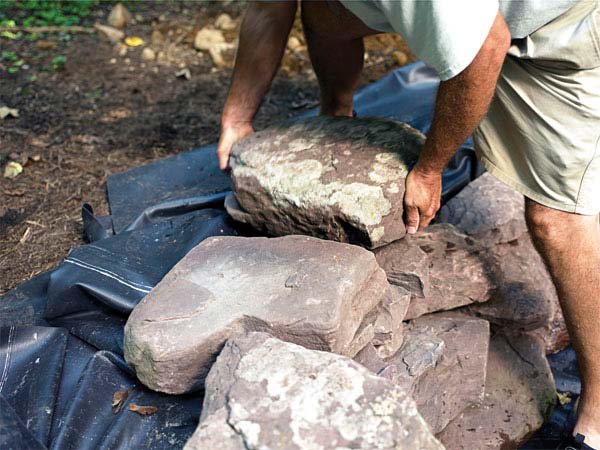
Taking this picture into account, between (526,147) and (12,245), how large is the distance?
222 cm

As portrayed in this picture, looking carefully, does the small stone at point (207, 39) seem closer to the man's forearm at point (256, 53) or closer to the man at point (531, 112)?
the man's forearm at point (256, 53)

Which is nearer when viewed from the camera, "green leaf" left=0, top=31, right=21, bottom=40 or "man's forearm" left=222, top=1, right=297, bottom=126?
"man's forearm" left=222, top=1, right=297, bottom=126

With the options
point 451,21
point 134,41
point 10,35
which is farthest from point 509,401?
point 10,35

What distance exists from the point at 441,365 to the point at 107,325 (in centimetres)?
114

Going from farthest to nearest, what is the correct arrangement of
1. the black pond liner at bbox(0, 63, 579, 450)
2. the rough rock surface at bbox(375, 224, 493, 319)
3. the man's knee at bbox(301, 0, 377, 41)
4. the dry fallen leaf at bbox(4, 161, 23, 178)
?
the dry fallen leaf at bbox(4, 161, 23, 178)
the man's knee at bbox(301, 0, 377, 41)
the rough rock surface at bbox(375, 224, 493, 319)
the black pond liner at bbox(0, 63, 579, 450)

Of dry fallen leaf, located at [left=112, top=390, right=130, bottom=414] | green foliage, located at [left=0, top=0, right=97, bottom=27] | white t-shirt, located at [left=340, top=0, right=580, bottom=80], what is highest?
white t-shirt, located at [left=340, top=0, right=580, bottom=80]

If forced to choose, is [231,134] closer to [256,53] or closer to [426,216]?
[256,53]

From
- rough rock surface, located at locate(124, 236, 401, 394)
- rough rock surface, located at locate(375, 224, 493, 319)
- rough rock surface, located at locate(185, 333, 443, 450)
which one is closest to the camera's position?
rough rock surface, located at locate(185, 333, 443, 450)

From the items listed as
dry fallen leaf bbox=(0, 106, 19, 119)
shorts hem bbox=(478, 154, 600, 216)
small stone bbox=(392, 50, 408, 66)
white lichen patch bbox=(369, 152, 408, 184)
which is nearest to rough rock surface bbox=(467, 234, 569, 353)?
shorts hem bbox=(478, 154, 600, 216)

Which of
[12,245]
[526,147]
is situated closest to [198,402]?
[526,147]

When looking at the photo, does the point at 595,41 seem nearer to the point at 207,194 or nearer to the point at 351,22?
the point at 351,22

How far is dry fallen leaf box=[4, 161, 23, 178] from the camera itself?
3684 millimetres

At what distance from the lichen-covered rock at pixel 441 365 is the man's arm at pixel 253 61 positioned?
40.5 inches

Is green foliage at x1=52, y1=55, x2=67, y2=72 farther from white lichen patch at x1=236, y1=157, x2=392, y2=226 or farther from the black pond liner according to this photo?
white lichen patch at x1=236, y1=157, x2=392, y2=226
